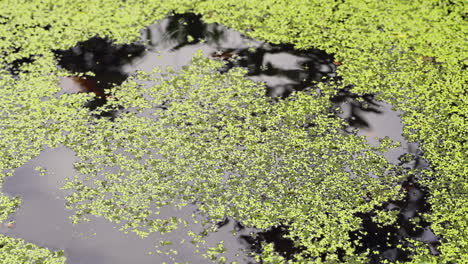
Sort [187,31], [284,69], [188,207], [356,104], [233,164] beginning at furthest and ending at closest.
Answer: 1. [187,31]
2. [284,69]
3. [356,104]
4. [233,164]
5. [188,207]

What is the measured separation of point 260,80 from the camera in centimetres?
251

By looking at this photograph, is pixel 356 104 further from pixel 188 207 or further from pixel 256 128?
pixel 188 207

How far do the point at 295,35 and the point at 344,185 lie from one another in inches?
43.9

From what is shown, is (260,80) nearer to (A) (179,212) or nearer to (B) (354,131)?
(B) (354,131)

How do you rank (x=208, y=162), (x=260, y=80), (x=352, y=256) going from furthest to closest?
(x=260, y=80)
(x=208, y=162)
(x=352, y=256)

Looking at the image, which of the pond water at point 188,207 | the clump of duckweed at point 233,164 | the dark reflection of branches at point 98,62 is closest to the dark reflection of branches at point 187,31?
the pond water at point 188,207

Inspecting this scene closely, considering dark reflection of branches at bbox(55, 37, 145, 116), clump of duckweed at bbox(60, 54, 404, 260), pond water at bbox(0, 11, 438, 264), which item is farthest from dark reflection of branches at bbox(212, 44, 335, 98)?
dark reflection of branches at bbox(55, 37, 145, 116)

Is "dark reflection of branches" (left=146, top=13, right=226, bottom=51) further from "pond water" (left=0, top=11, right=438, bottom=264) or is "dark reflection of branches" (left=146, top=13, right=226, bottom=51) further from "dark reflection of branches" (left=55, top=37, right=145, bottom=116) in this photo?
"dark reflection of branches" (left=55, top=37, right=145, bottom=116)

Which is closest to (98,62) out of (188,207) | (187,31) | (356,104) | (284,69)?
(187,31)

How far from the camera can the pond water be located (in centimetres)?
177

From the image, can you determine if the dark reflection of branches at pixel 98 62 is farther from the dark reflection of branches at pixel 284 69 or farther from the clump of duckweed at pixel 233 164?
the dark reflection of branches at pixel 284 69

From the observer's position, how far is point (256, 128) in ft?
7.30

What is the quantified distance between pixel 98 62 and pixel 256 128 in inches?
37.3

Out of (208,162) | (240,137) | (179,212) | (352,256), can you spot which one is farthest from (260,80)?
(352,256)
